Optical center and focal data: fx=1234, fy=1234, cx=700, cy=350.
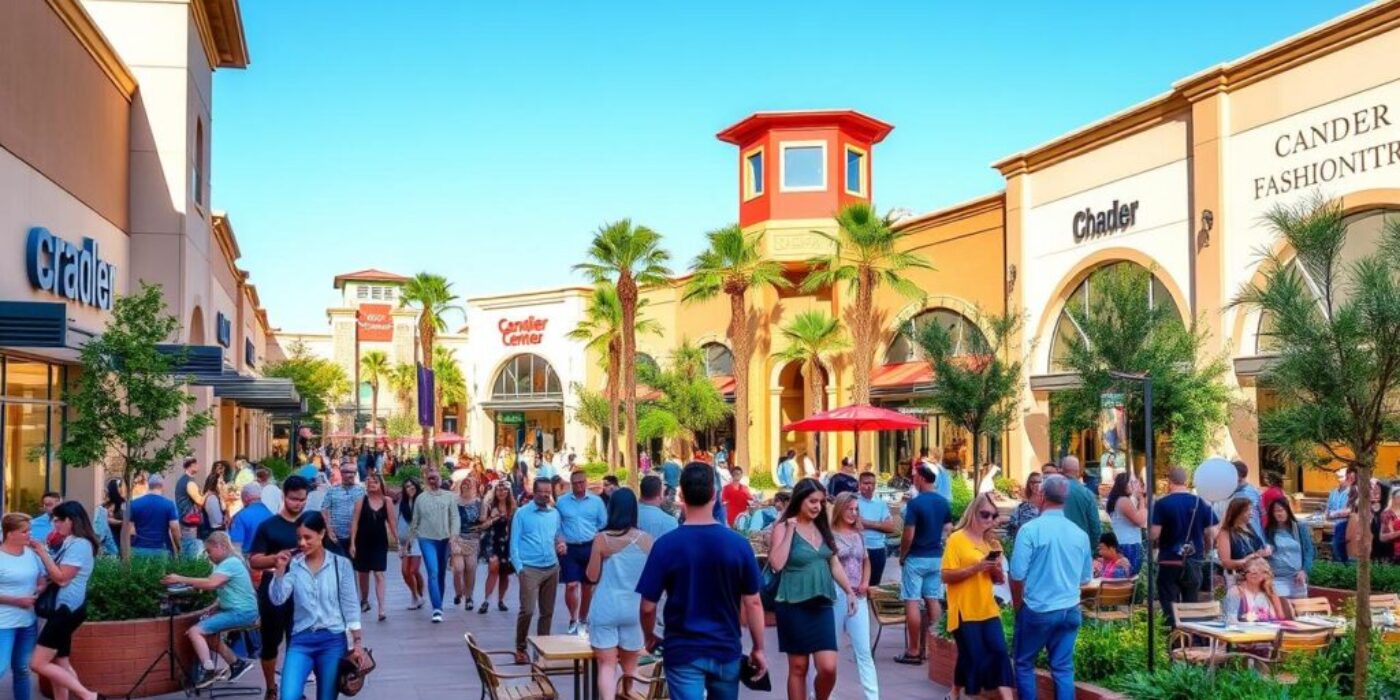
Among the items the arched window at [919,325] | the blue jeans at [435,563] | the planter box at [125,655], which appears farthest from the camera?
the arched window at [919,325]

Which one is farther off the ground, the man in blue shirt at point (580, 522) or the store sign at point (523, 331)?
the store sign at point (523, 331)

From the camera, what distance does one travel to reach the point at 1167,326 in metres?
22.4

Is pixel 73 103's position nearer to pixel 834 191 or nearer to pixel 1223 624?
pixel 1223 624

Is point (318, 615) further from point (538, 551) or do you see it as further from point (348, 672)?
point (538, 551)

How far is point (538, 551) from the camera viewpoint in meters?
11.8

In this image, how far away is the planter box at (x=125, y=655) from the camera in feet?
31.6

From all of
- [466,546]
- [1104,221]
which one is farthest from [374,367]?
[466,546]

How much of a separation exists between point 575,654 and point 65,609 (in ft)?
12.4

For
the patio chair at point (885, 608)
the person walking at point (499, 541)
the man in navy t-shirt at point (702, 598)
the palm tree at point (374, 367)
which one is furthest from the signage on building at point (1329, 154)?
the palm tree at point (374, 367)

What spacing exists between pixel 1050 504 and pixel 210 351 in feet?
42.5

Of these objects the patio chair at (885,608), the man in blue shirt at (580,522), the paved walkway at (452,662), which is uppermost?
the man in blue shirt at (580,522)

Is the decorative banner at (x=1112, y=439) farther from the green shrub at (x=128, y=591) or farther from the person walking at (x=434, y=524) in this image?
the green shrub at (x=128, y=591)

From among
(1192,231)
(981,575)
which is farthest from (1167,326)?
(981,575)

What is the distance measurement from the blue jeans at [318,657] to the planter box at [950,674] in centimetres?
438
